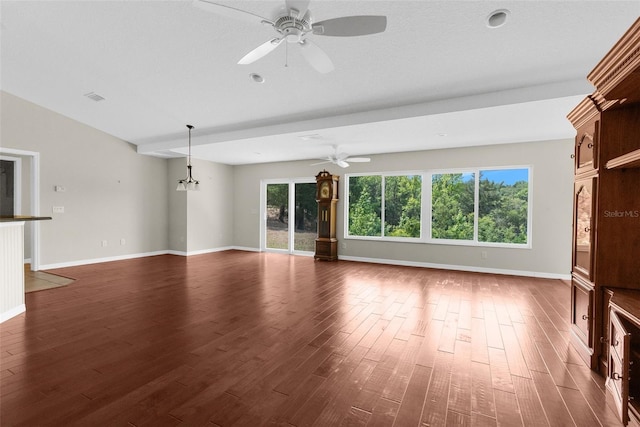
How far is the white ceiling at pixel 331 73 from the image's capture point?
8.75 feet

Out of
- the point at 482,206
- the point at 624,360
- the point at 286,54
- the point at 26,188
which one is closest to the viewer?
the point at 624,360

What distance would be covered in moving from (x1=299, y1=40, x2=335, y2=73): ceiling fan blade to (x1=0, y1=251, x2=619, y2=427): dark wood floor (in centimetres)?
255

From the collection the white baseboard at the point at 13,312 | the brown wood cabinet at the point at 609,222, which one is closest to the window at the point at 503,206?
the brown wood cabinet at the point at 609,222

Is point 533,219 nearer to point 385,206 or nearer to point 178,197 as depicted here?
point 385,206

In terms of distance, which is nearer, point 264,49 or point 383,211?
point 264,49

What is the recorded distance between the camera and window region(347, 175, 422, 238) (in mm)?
6754

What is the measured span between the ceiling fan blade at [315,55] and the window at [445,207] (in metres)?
4.67

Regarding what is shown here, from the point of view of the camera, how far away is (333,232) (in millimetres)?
7430

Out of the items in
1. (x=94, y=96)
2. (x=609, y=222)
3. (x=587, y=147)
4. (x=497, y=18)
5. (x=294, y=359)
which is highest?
(x=94, y=96)

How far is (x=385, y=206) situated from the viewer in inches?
279

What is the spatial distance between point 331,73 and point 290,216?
528 cm

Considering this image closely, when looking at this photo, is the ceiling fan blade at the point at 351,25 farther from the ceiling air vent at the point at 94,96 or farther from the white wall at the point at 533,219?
the white wall at the point at 533,219

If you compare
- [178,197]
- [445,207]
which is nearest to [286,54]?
[445,207]

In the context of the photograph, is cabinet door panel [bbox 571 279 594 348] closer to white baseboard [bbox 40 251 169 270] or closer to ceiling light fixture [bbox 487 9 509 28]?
ceiling light fixture [bbox 487 9 509 28]
